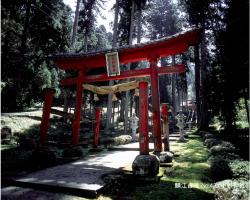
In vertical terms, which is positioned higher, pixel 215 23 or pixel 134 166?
pixel 215 23

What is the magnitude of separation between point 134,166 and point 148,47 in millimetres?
4742

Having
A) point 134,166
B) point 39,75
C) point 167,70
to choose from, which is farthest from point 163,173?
point 39,75

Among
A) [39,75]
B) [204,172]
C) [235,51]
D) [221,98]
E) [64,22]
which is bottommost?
A: [204,172]

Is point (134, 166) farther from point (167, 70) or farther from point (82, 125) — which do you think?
point (82, 125)

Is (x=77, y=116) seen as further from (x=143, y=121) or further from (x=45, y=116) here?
(x=143, y=121)

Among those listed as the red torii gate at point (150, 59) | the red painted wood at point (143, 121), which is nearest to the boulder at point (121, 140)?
the red torii gate at point (150, 59)

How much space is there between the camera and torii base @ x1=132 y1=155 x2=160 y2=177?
6926mm

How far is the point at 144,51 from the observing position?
9812 mm

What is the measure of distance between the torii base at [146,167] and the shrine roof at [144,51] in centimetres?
441

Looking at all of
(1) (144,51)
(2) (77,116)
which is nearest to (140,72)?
(1) (144,51)

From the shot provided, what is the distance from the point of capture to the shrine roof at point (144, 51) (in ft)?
30.0

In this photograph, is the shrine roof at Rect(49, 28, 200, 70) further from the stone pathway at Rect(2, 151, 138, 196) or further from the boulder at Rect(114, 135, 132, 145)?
the boulder at Rect(114, 135, 132, 145)

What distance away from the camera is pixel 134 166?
7.07 meters

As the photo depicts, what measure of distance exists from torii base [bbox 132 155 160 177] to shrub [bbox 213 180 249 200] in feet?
6.49
